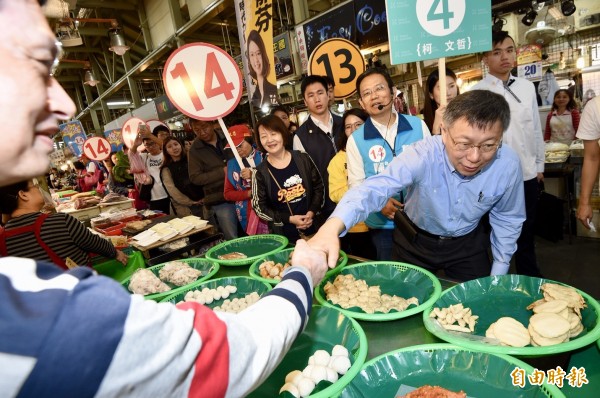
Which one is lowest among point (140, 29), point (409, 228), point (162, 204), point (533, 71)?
point (162, 204)

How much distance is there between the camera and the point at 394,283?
1891mm

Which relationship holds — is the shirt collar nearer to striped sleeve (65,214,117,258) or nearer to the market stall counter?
the market stall counter

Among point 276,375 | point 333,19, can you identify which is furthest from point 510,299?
point 333,19

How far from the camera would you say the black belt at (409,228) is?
2.21 m

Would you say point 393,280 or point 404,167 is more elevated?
point 404,167

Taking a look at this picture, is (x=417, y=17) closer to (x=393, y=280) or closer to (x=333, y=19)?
(x=393, y=280)

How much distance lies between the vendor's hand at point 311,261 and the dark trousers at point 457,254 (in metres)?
1.13

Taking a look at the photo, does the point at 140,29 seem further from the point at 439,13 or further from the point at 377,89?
the point at 439,13

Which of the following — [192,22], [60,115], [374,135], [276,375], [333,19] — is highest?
[192,22]

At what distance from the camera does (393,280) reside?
1.93 m

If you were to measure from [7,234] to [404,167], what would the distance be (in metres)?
3.04

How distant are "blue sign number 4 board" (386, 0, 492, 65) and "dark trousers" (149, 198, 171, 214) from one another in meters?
5.44

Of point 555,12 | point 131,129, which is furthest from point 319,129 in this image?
point 555,12

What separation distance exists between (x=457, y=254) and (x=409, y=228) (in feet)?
1.12
